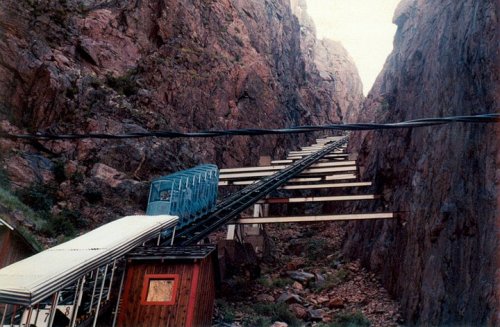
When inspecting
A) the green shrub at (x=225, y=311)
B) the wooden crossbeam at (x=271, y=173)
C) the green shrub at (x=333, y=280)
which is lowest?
the green shrub at (x=225, y=311)

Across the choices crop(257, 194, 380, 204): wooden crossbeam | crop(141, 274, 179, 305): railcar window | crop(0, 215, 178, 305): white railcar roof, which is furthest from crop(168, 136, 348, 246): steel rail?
crop(141, 274, 179, 305): railcar window

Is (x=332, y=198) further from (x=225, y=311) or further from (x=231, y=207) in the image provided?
(x=225, y=311)

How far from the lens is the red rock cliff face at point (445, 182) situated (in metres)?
7.77

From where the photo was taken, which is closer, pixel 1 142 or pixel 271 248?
pixel 1 142

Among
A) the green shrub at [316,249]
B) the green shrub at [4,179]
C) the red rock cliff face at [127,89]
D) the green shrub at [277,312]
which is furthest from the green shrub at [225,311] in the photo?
the green shrub at [4,179]

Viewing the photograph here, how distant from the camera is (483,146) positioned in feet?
27.0

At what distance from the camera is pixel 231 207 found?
15.8 meters

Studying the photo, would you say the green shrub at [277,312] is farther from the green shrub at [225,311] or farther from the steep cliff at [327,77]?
the steep cliff at [327,77]

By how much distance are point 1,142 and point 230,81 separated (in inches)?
636

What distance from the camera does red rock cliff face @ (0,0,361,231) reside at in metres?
20.0

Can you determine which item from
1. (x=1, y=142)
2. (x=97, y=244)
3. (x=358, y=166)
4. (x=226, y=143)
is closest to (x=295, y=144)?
(x=226, y=143)

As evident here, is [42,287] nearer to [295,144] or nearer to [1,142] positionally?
[1,142]

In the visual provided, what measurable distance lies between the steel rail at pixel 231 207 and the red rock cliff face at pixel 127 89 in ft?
18.2

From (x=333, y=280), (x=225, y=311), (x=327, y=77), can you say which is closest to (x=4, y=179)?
(x=225, y=311)
